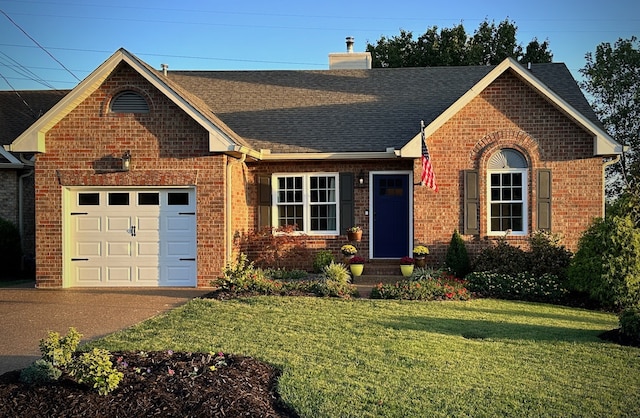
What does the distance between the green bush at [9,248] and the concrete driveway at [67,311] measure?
2.36 m

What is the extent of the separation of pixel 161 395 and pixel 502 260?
10.2m

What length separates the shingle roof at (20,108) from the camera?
63.6 ft

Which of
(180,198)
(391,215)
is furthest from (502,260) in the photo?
(180,198)

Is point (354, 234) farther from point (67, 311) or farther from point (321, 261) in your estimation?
point (67, 311)

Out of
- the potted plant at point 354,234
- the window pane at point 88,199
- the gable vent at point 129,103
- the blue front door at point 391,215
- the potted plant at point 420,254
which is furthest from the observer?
the blue front door at point 391,215

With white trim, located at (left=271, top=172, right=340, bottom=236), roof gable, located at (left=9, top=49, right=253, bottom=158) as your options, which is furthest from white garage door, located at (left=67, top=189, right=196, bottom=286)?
white trim, located at (left=271, top=172, right=340, bottom=236)

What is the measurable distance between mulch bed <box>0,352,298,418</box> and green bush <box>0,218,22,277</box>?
1147 centimetres

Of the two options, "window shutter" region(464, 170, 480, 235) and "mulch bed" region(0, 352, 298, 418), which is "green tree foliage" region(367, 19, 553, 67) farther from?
"mulch bed" region(0, 352, 298, 418)

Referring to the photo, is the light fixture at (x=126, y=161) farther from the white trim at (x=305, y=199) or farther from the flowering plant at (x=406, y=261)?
the flowering plant at (x=406, y=261)

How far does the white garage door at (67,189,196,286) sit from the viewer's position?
14.6 meters

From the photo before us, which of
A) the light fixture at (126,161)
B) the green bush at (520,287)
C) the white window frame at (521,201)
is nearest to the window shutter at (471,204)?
the white window frame at (521,201)

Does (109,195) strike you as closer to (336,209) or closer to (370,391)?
(336,209)

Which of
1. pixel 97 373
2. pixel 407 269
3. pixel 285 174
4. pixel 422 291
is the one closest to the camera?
pixel 97 373

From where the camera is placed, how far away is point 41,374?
6.18 m
